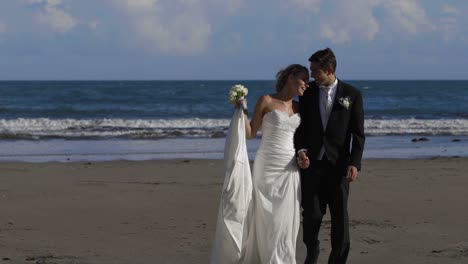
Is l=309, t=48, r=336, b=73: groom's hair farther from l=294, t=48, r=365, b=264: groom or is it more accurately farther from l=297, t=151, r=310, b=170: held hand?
l=297, t=151, r=310, b=170: held hand

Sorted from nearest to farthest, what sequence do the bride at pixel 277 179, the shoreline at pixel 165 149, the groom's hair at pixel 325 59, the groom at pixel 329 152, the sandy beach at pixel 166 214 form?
the groom's hair at pixel 325 59, the groom at pixel 329 152, the bride at pixel 277 179, the sandy beach at pixel 166 214, the shoreline at pixel 165 149

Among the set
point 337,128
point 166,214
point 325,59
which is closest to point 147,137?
point 166,214

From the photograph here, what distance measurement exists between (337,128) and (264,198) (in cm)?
80

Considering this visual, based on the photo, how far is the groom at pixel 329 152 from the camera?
5645 millimetres

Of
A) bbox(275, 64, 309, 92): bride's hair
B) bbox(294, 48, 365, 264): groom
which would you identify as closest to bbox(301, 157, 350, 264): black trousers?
bbox(294, 48, 365, 264): groom

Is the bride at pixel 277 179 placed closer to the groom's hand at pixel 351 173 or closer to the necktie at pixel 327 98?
the necktie at pixel 327 98

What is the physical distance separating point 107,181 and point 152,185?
87 cm

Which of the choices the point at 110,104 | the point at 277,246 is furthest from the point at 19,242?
the point at 110,104

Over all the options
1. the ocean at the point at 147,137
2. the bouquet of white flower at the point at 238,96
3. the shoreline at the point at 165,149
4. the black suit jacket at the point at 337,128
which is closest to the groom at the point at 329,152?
the black suit jacket at the point at 337,128

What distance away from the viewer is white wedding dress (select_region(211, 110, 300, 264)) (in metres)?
5.80

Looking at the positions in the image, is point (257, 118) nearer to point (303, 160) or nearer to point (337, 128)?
point (303, 160)

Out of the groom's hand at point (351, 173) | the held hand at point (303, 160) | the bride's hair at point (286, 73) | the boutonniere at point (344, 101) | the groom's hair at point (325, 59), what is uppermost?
the groom's hair at point (325, 59)

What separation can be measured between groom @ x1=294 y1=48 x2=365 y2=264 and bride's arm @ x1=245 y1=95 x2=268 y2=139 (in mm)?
321

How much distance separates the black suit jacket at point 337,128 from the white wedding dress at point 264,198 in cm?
16
